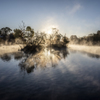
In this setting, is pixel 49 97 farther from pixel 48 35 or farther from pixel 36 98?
pixel 48 35

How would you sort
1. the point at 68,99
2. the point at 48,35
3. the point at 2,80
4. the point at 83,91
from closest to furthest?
the point at 68,99 < the point at 83,91 < the point at 2,80 < the point at 48,35

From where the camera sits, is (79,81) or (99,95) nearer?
(99,95)

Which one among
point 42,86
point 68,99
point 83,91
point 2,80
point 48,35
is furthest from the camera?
point 48,35

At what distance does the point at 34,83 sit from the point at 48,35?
2521 inches

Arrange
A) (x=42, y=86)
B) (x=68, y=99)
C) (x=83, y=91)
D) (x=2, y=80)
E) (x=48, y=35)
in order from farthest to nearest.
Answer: (x=48, y=35) → (x=2, y=80) → (x=42, y=86) → (x=83, y=91) → (x=68, y=99)

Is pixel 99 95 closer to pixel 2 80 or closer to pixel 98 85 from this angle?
pixel 98 85

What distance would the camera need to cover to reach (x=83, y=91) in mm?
6902

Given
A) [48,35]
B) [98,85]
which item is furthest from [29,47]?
[48,35]

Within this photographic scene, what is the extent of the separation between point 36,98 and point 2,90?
2.82 m

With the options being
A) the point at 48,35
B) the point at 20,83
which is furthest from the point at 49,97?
the point at 48,35

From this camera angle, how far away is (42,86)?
25.1 feet

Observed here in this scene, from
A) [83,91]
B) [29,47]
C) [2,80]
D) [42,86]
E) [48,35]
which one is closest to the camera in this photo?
[83,91]

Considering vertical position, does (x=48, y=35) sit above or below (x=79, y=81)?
above

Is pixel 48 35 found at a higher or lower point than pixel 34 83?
higher
